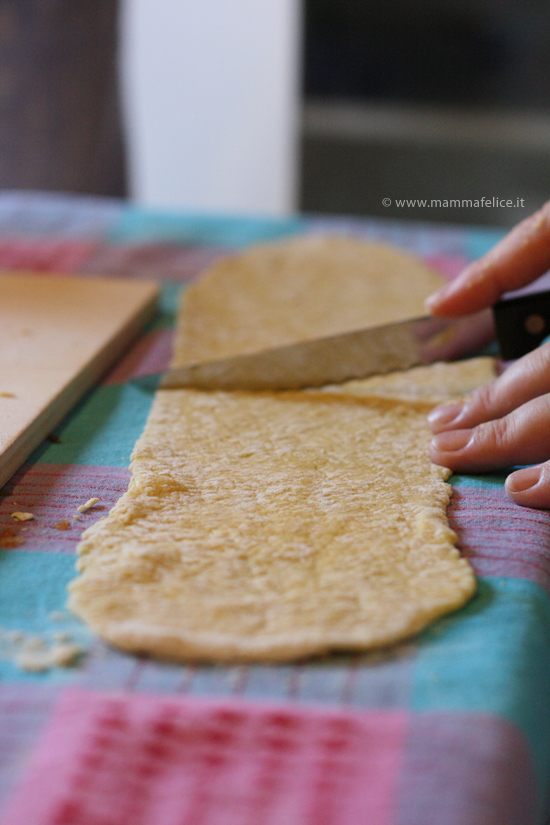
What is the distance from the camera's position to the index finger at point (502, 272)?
2.68 feet

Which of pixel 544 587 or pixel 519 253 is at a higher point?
pixel 519 253

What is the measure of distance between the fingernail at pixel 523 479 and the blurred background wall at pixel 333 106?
2.22 metres

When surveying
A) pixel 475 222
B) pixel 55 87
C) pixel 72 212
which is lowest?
pixel 475 222

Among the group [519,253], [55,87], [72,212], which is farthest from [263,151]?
[519,253]

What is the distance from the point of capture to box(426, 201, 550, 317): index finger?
0.82 m

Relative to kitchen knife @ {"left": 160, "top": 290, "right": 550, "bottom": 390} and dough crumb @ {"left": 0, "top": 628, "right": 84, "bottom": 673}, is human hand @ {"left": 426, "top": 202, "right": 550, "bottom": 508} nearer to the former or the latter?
kitchen knife @ {"left": 160, "top": 290, "right": 550, "bottom": 390}

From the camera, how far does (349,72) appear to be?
11.6ft

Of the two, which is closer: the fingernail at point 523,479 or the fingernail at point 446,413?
the fingernail at point 523,479

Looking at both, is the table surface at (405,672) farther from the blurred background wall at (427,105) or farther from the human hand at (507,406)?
the blurred background wall at (427,105)

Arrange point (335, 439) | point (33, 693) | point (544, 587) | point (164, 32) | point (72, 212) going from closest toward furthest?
point (33, 693), point (544, 587), point (335, 439), point (72, 212), point (164, 32)

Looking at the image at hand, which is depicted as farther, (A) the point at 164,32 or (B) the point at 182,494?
(A) the point at 164,32

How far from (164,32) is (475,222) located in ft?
6.07

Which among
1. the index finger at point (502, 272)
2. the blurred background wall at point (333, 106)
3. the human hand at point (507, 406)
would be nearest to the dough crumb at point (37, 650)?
the human hand at point (507, 406)

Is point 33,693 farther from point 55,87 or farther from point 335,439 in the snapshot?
point 55,87
